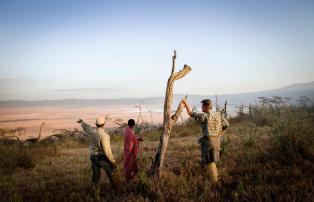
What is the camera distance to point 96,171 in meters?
7.55

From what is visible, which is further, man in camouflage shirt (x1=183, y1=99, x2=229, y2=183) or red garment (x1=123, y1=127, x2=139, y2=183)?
red garment (x1=123, y1=127, x2=139, y2=183)

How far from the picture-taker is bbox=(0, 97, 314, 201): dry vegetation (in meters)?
6.43

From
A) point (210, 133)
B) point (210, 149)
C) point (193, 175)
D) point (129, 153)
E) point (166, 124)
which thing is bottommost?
point (193, 175)

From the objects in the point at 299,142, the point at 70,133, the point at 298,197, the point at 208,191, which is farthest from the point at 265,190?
the point at 70,133

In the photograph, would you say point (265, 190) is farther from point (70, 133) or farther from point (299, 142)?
point (70, 133)

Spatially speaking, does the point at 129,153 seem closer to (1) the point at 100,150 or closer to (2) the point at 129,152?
(2) the point at 129,152

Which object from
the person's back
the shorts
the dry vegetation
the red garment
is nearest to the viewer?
the dry vegetation

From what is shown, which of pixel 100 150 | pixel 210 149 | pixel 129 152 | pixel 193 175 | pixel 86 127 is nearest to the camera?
pixel 210 149

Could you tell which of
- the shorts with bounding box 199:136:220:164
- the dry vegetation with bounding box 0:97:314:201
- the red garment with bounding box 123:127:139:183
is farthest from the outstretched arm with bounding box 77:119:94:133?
the shorts with bounding box 199:136:220:164

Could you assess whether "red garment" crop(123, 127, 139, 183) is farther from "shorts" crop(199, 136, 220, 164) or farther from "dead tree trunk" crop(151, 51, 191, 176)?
"shorts" crop(199, 136, 220, 164)

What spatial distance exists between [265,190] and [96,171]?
390 centimetres

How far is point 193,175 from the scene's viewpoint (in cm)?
831

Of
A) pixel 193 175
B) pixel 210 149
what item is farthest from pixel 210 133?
pixel 193 175

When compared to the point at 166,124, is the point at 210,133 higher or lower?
lower
